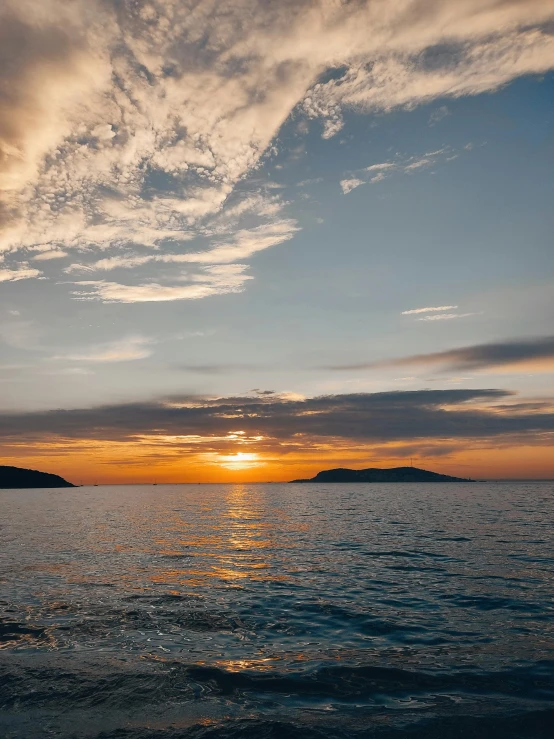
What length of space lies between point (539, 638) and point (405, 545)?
1189 inches

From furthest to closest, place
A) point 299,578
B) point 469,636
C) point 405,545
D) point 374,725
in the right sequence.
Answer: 1. point 405,545
2. point 299,578
3. point 469,636
4. point 374,725

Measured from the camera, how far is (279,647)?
19.3 metres

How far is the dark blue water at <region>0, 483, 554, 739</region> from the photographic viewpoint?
1332cm

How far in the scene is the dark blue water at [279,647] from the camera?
13.3 meters

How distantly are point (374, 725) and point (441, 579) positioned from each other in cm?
2095

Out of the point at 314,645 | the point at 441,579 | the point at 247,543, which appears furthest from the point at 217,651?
the point at 247,543

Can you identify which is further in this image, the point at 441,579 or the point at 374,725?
the point at 441,579

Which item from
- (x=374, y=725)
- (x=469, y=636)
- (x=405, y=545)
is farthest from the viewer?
(x=405, y=545)

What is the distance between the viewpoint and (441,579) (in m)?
31.9

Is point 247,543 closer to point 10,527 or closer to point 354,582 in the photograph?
point 354,582

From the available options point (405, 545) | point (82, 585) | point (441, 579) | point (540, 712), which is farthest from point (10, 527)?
point (540, 712)

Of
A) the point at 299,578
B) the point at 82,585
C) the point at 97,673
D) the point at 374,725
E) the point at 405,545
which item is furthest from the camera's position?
the point at 405,545

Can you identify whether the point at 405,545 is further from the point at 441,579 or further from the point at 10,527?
the point at 10,527

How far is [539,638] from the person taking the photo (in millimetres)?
19922
